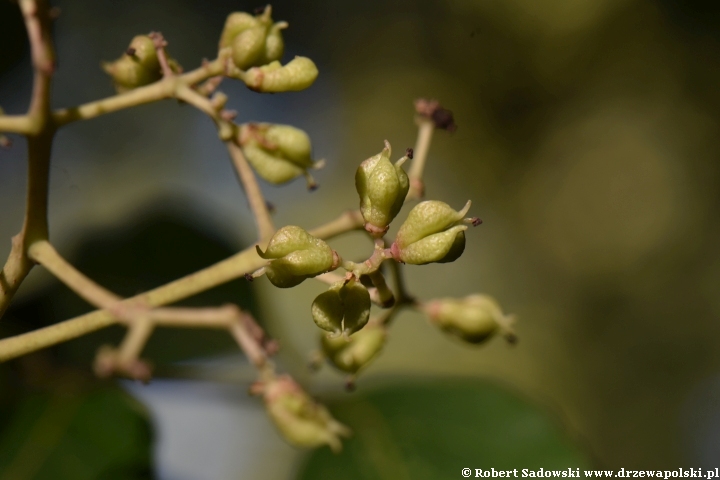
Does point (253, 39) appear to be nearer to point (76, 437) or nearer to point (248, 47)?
point (248, 47)

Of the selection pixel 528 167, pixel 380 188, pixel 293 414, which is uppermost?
pixel 528 167

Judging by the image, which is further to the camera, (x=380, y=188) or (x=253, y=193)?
(x=253, y=193)

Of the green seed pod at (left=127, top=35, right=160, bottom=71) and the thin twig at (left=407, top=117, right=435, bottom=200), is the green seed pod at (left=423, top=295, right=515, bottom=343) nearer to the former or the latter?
the thin twig at (left=407, top=117, right=435, bottom=200)

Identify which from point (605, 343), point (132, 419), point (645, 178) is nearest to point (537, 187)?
point (645, 178)

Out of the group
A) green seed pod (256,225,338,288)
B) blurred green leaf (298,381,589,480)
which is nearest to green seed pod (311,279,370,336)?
green seed pod (256,225,338,288)

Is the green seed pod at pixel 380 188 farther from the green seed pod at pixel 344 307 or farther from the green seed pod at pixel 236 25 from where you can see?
the green seed pod at pixel 236 25

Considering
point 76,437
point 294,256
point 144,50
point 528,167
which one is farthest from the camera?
point 528,167

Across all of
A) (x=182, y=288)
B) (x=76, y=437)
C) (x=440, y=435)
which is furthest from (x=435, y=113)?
(x=76, y=437)
